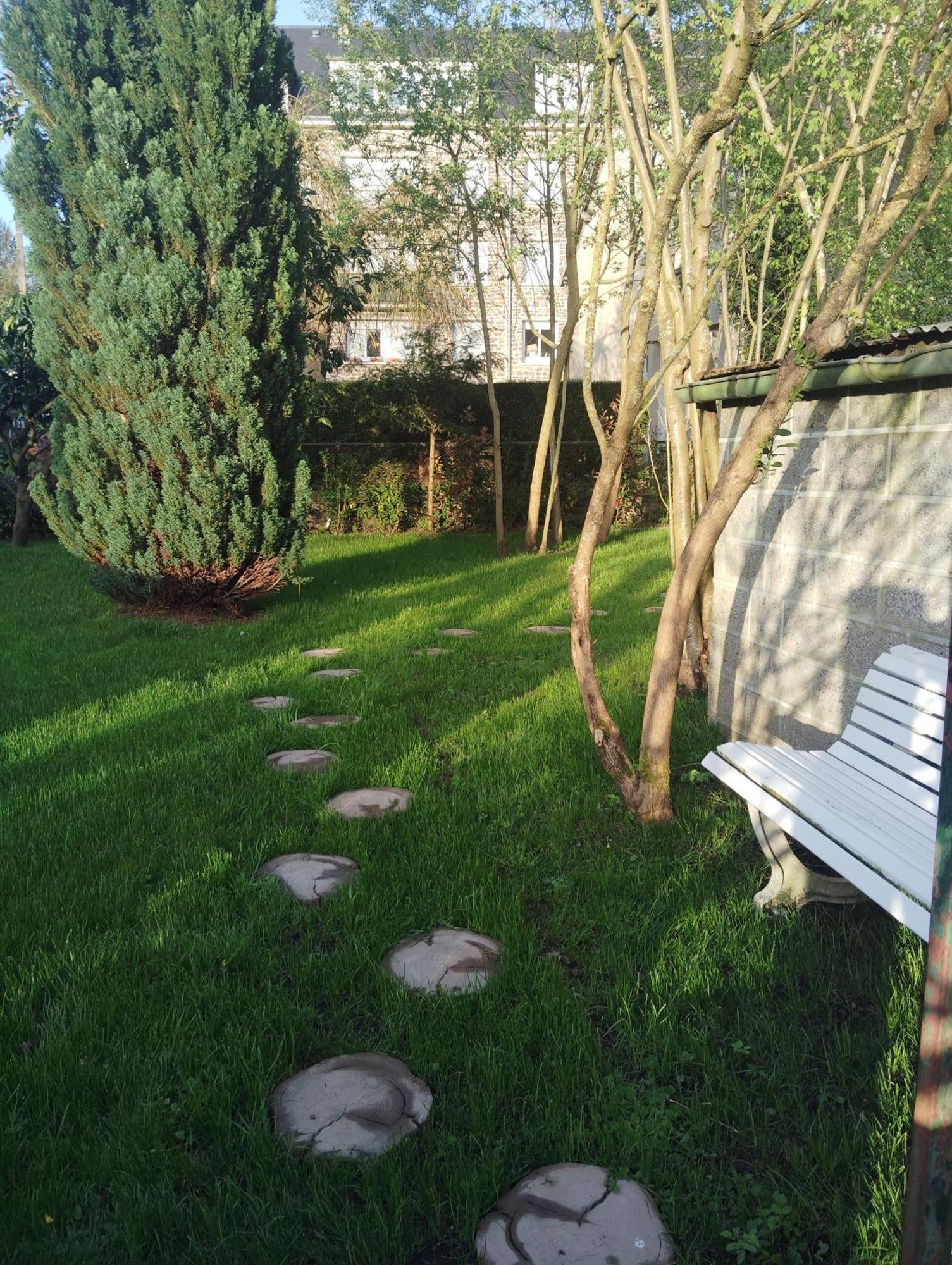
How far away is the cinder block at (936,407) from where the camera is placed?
3141 mm

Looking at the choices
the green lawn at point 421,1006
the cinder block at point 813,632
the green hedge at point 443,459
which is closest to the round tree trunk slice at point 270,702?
the green lawn at point 421,1006

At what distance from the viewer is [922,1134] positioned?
1.18m

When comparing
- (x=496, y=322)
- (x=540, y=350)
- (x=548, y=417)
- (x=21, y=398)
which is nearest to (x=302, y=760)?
(x=548, y=417)

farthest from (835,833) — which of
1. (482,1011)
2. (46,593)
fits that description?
(46,593)

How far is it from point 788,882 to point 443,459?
12.0 meters

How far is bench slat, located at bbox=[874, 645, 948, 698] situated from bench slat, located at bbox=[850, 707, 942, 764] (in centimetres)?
14

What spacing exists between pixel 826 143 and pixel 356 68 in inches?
347

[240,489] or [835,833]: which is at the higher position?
[240,489]

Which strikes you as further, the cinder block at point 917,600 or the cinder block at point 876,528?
the cinder block at point 876,528

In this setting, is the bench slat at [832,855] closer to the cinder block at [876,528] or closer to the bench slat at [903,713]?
the bench slat at [903,713]

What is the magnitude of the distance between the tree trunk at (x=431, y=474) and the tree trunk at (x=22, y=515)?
218 inches

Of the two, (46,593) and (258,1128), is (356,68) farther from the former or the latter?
(258,1128)

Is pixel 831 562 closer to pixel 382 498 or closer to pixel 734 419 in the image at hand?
pixel 734 419

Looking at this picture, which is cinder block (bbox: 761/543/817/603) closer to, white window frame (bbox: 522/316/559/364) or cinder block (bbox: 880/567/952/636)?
cinder block (bbox: 880/567/952/636)
